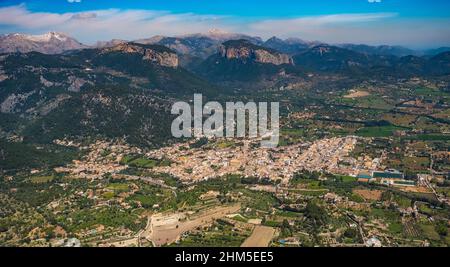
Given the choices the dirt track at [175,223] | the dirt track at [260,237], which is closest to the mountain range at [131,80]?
the dirt track at [175,223]

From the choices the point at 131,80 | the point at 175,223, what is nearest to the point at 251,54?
the point at 131,80

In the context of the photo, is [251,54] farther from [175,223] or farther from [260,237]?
[260,237]

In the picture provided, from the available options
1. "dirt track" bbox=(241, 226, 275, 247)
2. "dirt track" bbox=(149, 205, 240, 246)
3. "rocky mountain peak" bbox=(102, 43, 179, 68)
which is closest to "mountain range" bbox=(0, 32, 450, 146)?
"rocky mountain peak" bbox=(102, 43, 179, 68)

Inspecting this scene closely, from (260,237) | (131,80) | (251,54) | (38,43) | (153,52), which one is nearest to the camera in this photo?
(260,237)

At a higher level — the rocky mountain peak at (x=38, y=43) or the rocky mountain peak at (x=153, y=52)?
the rocky mountain peak at (x=38, y=43)

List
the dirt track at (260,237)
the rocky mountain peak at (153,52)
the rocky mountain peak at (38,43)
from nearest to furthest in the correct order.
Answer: the dirt track at (260,237) → the rocky mountain peak at (153,52) → the rocky mountain peak at (38,43)

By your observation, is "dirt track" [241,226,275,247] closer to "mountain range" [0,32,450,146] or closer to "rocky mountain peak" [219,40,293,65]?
"mountain range" [0,32,450,146]

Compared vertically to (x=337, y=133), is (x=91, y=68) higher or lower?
higher

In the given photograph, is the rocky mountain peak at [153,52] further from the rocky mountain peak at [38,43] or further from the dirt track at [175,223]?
the dirt track at [175,223]

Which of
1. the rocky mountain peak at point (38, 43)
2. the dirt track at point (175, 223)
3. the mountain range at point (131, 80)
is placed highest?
the rocky mountain peak at point (38, 43)
